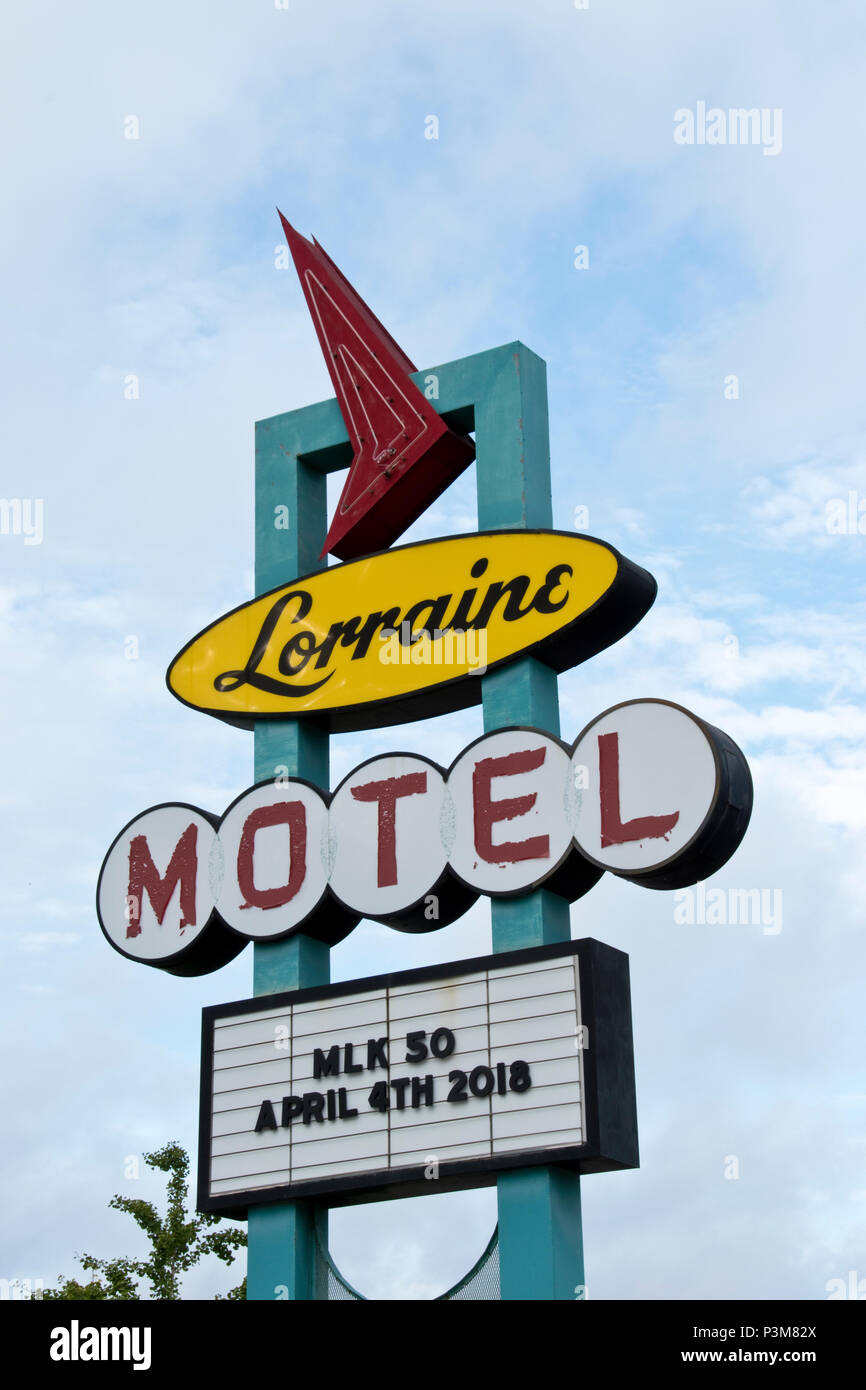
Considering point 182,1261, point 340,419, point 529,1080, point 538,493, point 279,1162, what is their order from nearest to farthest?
1. point 529,1080
2. point 279,1162
3. point 538,493
4. point 340,419
5. point 182,1261

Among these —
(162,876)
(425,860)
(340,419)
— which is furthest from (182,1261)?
(340,419)

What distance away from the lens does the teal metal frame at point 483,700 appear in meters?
14.7

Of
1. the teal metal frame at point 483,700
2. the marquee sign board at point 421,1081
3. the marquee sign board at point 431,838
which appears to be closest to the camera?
the teal metal frame at point 483,700

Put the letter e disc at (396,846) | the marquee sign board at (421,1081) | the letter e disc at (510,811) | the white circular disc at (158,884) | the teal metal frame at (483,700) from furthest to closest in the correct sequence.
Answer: the white circular disc at (158,884)
the letter e disc at (396,846)
the letter e disc at (510,811)
the marquee sign board at (421,1081)
the teal metal frame at (483,700)

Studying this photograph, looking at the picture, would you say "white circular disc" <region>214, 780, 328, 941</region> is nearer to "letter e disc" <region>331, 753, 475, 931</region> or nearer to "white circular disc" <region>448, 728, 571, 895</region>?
"letter e disc" <region>331, 753, 475, 931</region>

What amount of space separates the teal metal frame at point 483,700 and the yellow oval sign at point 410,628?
0.29 metres

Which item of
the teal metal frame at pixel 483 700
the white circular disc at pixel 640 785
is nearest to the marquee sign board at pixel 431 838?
the white circular disc at pixel 640 785

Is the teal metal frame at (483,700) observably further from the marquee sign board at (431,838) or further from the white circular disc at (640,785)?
the white circular disc at (640,785)

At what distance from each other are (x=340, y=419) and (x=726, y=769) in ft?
20.1

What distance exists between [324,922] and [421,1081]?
205cm

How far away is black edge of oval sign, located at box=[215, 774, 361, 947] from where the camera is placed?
55.2 ft
